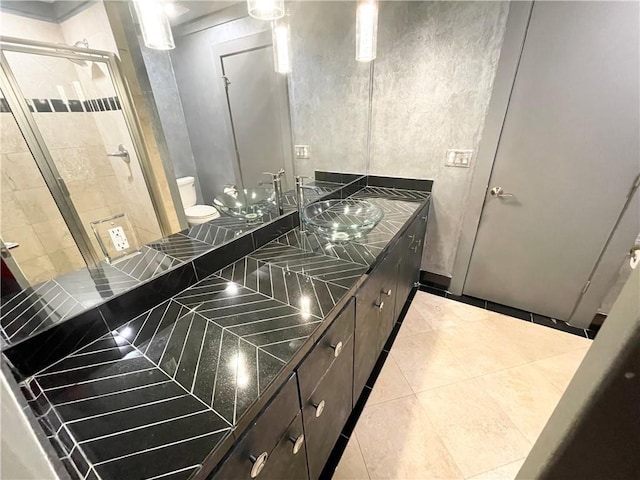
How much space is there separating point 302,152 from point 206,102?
787mm

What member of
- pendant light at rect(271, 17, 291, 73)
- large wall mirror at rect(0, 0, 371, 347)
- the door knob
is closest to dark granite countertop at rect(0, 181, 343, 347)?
large wall mirror at rect(0, 0, 371, 347)

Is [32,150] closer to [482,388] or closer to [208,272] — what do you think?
[208,272]

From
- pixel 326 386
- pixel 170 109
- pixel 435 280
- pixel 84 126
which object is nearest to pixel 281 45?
pixel 170 109

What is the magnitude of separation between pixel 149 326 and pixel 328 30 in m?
2.01

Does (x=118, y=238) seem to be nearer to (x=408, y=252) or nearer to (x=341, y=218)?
(x=341, y=218)

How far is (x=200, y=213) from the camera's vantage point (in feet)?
3.44

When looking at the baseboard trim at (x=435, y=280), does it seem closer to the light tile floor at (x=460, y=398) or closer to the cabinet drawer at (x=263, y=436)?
the light tile floor at (x=460, y=398)

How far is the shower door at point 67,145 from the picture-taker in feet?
1.94

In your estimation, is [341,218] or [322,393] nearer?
[322,393]

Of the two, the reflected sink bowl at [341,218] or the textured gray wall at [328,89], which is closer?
the reflected sink bowl at [341,218]

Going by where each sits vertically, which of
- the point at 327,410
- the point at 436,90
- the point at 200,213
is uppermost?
the point at 436,90

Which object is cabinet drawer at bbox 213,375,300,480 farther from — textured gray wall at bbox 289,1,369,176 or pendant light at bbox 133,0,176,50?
textured gray wall at bbox 289,1,369,176

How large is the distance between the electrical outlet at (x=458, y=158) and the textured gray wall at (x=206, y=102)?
1488mm

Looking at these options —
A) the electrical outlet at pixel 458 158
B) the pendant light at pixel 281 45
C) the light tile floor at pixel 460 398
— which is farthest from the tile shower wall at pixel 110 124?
the electrical outlet at pixel 458 158
